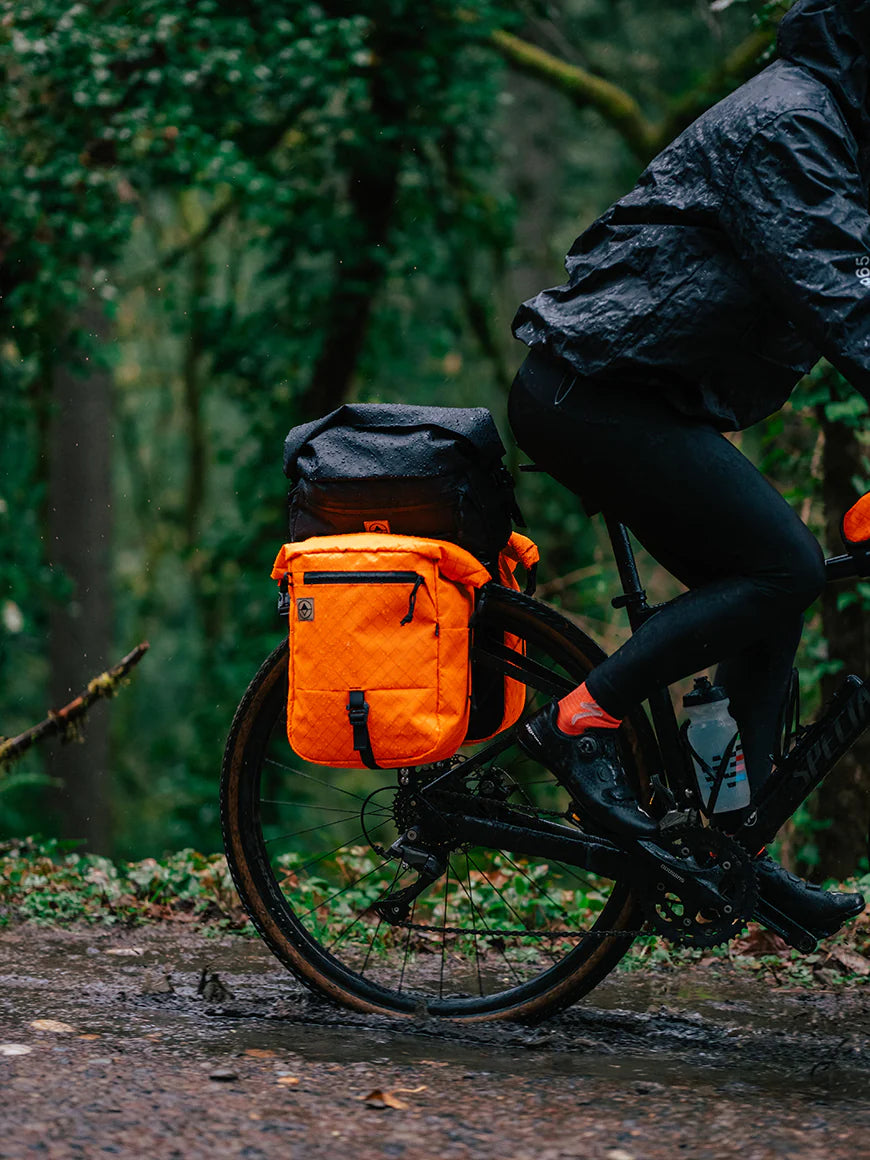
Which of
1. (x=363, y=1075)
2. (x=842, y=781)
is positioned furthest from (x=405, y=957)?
(x=842, y=781)

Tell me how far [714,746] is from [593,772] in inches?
11.3

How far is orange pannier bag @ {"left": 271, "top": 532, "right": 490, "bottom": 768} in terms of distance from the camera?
9.99ft

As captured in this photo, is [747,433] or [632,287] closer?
[632,287]

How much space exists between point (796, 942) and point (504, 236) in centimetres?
776

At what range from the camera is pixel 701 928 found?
313 centimetres

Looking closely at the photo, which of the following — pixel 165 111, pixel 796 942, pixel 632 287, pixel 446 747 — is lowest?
pixel 796 942

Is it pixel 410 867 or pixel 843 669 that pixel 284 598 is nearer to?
pixel 410 867

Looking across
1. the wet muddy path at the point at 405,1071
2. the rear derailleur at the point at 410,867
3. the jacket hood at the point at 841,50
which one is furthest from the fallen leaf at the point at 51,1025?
the jacket hood at the point at 841,50

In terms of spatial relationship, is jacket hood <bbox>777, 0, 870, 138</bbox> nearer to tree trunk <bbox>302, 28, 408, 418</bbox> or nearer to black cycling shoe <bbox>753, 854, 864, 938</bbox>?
black cycling shoe <bbox>753, 854, 864, 938</bbox>

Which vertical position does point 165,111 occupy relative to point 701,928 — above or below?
above

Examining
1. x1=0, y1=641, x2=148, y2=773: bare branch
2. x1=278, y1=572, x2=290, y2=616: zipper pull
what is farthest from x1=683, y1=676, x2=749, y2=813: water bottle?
x1=0, y1=641, x2=148, y2=773: bare branch

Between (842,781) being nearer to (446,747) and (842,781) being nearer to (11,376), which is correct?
(446,747)

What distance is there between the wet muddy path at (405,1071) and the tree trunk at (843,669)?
1.16m

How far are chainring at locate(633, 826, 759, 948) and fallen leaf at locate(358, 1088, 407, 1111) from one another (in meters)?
0.78
